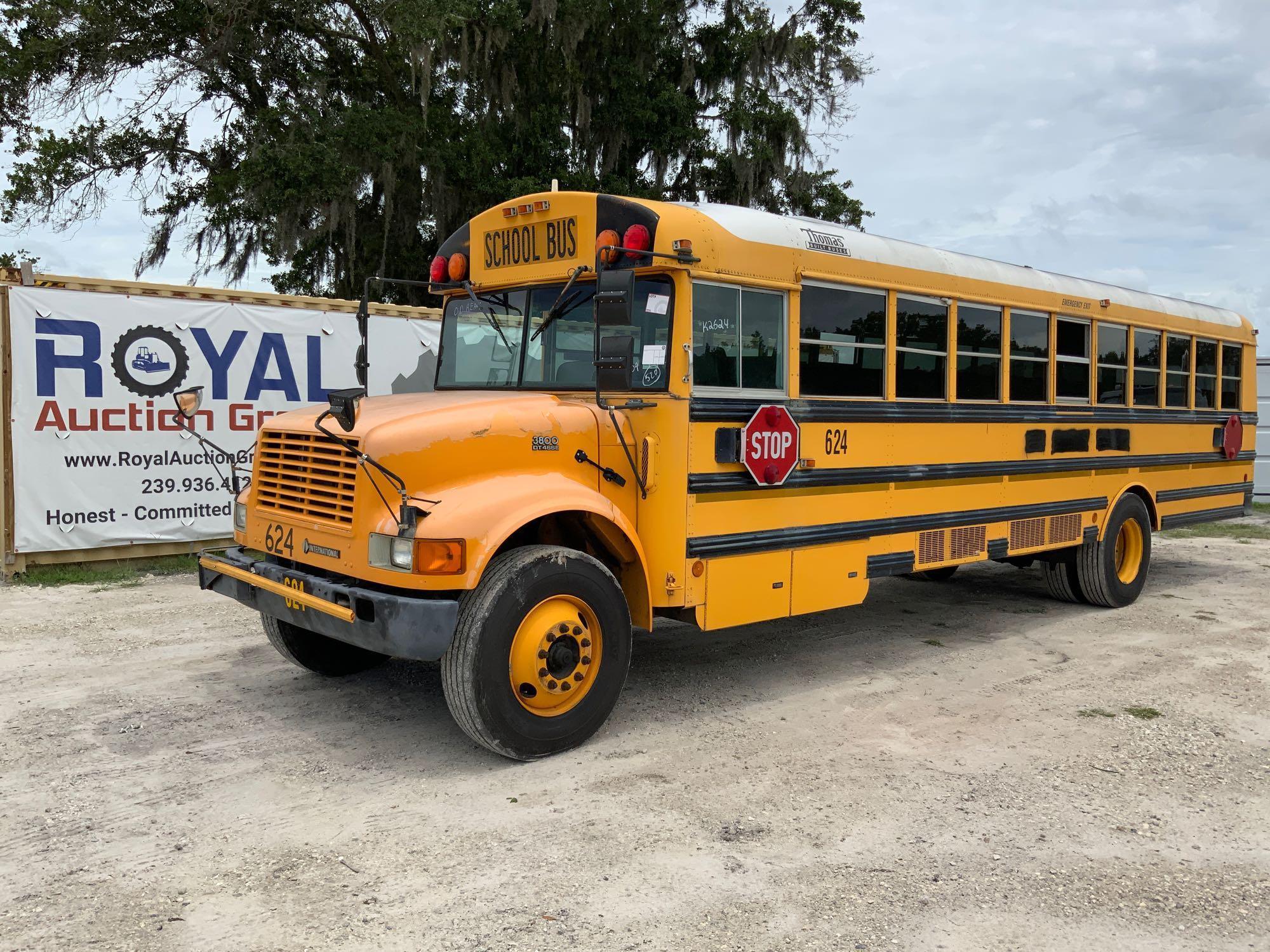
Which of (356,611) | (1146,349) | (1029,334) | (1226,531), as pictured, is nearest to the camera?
(356,611)

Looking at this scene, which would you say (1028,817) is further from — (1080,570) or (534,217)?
(1080,570)

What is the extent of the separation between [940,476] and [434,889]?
4.42 m

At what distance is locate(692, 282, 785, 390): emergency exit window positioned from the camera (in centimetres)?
509

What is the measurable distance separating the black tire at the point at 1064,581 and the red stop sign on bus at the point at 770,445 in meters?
4.13

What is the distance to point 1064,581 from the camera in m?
8.67

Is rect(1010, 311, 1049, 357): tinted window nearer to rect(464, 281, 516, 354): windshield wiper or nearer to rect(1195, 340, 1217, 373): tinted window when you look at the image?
rect(1195, 340, 1217, 373): tinted window

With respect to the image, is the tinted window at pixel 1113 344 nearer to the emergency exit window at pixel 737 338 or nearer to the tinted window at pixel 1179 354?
the tinted window at pixel 1179 354

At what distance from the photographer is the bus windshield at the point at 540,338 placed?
5.02 meters

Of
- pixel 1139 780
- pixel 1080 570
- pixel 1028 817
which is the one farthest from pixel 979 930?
pixel 1080 570

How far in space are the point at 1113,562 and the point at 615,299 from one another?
5993 millimetres

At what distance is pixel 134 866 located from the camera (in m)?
3.61

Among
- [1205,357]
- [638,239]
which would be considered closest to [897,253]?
[638,239]

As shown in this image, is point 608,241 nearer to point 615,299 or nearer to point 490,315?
point 615,299

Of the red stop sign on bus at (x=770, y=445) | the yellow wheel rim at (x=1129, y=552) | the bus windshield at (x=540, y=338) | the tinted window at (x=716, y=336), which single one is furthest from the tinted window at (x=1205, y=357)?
the bus windshield at (x=540, y=338)
